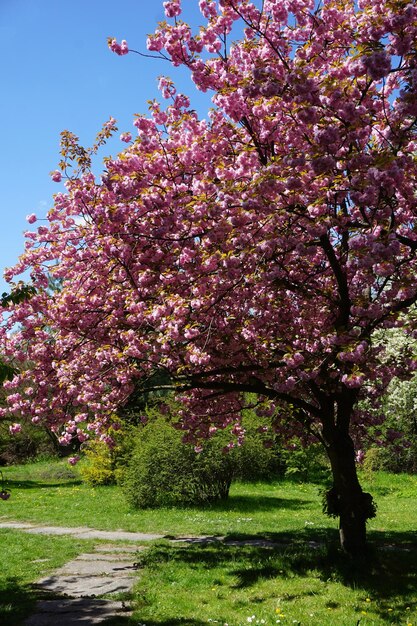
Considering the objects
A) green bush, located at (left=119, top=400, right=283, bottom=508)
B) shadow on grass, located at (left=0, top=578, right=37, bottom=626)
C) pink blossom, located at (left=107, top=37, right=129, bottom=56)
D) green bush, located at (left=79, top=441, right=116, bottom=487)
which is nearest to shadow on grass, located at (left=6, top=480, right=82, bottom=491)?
green bush, located at (left=79, top=441, right=116, bottom=487)

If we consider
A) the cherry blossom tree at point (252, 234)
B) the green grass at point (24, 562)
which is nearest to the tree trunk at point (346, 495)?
the cherry blossom tree at point (252, 234)

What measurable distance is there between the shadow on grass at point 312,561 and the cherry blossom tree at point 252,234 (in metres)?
0.62

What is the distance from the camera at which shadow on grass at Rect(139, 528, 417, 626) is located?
737cm

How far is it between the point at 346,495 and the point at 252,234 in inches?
179

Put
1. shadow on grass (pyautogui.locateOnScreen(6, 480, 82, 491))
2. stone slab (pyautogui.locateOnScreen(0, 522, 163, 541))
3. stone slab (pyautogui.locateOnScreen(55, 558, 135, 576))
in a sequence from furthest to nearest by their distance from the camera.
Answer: shadow on grass (pyautogui.locateOnScreen(6, 480, 82, 491)) → stone slab (pyautogui.locateOnScreen(0, 522, 163, 541)) → stone slab (pyautogui.locateOnScreen(55, 558, 135, 576))

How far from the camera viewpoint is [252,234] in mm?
7023

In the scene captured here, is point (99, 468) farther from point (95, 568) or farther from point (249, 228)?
point (249, 228)

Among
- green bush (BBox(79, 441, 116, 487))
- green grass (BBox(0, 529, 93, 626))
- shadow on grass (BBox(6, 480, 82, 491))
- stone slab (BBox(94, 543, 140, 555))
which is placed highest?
green bush (BBox(79, 441, 116, 487))

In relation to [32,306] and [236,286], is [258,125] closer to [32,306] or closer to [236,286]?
[236,286]

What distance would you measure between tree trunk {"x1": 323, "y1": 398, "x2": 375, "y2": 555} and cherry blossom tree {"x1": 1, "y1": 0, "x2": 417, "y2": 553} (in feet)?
0.08

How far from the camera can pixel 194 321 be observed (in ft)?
27.3

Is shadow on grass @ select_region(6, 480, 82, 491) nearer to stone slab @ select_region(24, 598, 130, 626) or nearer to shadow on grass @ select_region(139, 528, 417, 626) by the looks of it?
shadow on grass @ select_region(139, 528, 417, 626)

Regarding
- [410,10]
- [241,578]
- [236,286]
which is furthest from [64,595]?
[410,10]

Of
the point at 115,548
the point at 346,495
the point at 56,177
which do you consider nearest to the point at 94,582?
the point at 115,548
